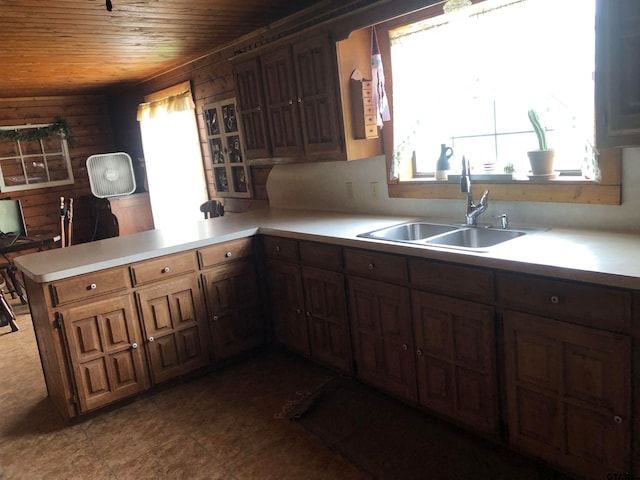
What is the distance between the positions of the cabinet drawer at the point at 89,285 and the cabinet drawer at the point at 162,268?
64mm

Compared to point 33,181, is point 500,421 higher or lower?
lower

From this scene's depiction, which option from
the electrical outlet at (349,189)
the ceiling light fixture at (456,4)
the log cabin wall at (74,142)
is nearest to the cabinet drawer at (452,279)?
the ceiling light fixture at (456,4)

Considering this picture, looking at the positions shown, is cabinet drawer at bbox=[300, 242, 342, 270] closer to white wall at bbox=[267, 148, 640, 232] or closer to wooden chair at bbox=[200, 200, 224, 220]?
white wall at bbox=[267, 148, 640, 232]

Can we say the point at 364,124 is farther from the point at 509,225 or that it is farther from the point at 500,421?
the point at 500,421

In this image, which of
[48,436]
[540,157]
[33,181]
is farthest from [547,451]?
[33,181]

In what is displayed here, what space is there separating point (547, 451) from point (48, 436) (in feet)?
7.93

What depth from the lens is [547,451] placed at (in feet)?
6.45

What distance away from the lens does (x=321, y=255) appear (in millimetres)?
2863

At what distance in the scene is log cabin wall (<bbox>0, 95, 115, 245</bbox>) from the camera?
6.27 m

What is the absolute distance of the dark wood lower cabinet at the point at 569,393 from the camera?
1.71m

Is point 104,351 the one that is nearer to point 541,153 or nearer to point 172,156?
point 541,153

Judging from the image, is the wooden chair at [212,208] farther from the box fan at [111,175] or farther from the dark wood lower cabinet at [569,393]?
the dark wood lower cabinet at [569,393]

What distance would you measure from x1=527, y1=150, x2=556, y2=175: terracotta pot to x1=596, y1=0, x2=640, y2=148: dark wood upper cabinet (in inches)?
21.6

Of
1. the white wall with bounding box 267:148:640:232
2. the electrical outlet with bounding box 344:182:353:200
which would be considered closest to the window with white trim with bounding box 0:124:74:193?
the white wall with bounding box 267:148:640:232
